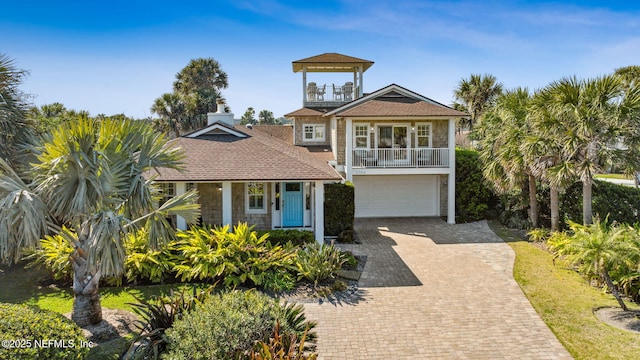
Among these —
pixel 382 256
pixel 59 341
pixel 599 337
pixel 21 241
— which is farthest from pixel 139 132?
pixel 599 337

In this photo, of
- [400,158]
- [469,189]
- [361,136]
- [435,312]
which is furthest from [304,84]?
[435,312]

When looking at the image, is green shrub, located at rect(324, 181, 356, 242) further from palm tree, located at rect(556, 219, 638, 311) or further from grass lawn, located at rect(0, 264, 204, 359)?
palm tree, located at rect(556, 219, 638, 311)

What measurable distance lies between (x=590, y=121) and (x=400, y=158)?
31.3 ft

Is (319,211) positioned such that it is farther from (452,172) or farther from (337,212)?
(452,172)

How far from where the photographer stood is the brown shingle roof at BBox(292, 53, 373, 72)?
26531mm

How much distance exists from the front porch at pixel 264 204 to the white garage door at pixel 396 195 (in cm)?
562

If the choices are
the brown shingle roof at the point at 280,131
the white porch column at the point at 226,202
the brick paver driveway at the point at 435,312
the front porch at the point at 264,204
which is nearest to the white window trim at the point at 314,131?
the brown shingle roof at the point at 280,131

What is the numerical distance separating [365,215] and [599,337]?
573 inches

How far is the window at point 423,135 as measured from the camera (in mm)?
22422

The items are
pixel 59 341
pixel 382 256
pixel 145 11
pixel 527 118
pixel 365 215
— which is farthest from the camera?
pixel 365 215

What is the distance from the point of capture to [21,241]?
7695 mm

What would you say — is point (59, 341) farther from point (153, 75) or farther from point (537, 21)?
point (537, 21)

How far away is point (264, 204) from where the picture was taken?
17.6 metres

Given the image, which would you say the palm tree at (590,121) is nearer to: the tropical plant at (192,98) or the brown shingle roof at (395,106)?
the brown shingle roof at (395,106)
